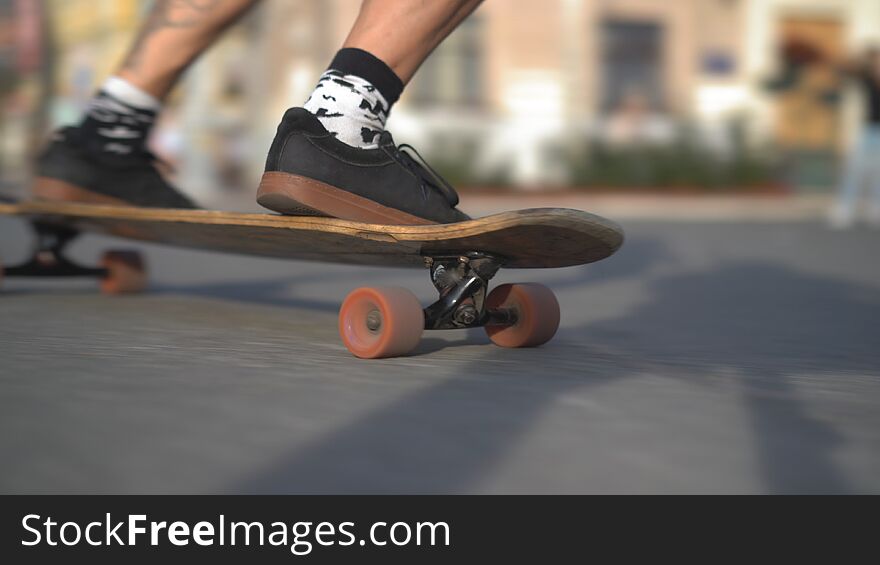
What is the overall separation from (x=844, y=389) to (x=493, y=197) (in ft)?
37.1

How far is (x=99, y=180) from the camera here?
3.15m

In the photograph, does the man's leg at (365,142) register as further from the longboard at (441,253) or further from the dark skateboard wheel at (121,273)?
the dark skateboard wheel at (121,273)

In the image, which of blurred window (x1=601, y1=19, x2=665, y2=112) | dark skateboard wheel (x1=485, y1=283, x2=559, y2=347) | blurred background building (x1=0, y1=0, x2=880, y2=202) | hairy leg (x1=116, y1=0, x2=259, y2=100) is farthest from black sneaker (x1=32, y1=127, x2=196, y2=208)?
blurred window (x1=601, y1=19, x2=665, y2=112)

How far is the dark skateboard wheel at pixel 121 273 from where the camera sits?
349cm

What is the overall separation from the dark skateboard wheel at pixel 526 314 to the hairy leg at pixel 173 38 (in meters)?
1.17

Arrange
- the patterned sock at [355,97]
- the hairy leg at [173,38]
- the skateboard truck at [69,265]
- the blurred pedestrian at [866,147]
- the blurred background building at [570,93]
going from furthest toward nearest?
the blurred background building at [570,93], the blurred pedestrian at [866,147], the skateboard truck at [69,265], the hairy leg at [173,38], the patterned sock at [355,97]

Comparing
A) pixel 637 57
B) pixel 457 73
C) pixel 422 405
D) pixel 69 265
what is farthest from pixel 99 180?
pixel 637 57

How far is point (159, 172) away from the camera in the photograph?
3217mm

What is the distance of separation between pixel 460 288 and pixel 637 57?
14.6 m

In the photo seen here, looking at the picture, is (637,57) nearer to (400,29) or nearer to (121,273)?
(121,273)

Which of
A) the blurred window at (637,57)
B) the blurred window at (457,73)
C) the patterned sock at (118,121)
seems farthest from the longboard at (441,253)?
the blurred window at (637,57)

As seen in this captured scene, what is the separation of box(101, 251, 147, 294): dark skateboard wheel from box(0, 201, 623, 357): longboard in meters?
0.78
